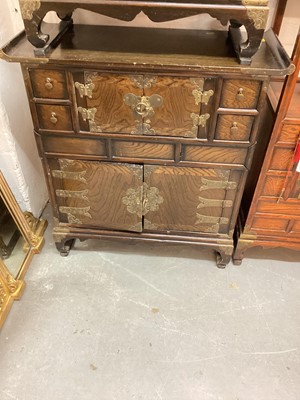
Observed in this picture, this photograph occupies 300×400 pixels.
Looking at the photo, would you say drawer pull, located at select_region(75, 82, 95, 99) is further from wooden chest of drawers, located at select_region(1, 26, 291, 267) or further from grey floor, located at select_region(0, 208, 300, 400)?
grey floor, located at select_region(0, 208, 300, 400)

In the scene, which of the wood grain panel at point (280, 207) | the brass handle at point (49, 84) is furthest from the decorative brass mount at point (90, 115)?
the wood grain panel at point (280, 207)

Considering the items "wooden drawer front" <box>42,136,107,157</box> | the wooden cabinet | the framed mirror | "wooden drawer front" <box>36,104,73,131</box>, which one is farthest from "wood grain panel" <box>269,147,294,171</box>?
the framed mirror

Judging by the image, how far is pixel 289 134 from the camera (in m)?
1.42

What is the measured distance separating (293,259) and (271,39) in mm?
1082

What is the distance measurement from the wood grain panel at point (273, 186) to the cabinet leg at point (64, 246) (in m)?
0.98

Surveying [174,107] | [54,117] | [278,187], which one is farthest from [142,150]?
[278,187]

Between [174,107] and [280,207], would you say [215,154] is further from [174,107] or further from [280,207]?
[280,207]

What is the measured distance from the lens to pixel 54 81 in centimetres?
130

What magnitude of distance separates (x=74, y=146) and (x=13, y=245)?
66 cm

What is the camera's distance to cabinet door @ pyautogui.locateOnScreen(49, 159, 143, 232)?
1536mm

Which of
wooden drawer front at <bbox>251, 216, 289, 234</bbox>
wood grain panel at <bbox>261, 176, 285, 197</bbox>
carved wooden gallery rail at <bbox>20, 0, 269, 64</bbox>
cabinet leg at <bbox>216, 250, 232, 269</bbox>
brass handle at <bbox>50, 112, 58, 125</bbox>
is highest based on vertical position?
carved wooden gallery rail at <bbox>20, 0, 269, 64</bbox>

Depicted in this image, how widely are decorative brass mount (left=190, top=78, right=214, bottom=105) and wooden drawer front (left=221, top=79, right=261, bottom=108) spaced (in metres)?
0.05

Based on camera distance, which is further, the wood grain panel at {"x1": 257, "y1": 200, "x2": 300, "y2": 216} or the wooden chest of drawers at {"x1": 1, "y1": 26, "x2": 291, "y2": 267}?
the wood grain panel at {"x1": 257, "y1": 200, "x2": 300, "y2": 216}

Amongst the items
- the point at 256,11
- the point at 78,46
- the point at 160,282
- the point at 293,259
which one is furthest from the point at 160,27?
the point at 293,259
